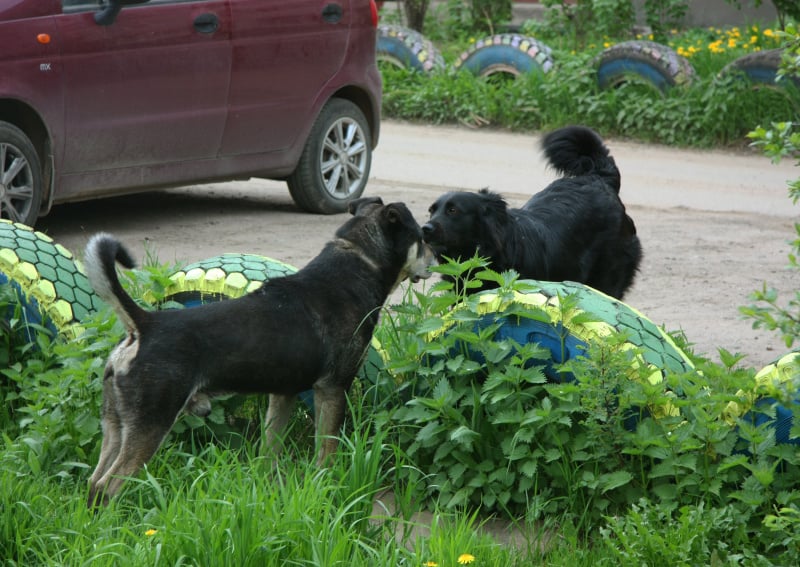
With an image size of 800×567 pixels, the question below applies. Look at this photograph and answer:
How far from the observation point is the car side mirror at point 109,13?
771 cm

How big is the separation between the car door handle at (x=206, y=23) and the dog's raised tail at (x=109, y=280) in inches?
188

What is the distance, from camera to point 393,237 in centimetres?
471

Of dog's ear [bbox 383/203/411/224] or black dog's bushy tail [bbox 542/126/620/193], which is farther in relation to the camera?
black dog's bushy tail [bbox 542/126/620/193]

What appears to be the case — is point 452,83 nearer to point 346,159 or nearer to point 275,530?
point 346,159

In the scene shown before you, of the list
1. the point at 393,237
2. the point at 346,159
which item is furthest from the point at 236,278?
the point at 346,159

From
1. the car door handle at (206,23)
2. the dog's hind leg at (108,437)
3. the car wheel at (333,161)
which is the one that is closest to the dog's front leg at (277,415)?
the dog's hind leg at (108,437)

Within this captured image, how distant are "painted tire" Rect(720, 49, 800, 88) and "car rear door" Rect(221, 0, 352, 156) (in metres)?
5.66

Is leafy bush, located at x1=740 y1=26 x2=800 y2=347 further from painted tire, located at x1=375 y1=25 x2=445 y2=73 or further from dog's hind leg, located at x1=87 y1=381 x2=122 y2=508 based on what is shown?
painted tire, located at x1=375 y1=25 x2=445 y2=73

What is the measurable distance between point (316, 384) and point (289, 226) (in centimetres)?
484

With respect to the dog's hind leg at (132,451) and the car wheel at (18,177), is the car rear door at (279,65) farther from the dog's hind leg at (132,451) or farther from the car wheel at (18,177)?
the dog's hind leg at (132,451)

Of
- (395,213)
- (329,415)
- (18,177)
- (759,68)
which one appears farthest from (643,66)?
(329,415)

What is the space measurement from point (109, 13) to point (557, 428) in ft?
16.6

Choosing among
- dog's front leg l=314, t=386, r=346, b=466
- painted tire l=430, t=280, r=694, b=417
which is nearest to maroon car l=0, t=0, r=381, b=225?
dog's front leg l=314, t=386, r=346, b=466

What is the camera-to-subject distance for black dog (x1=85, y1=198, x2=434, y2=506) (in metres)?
3.84
